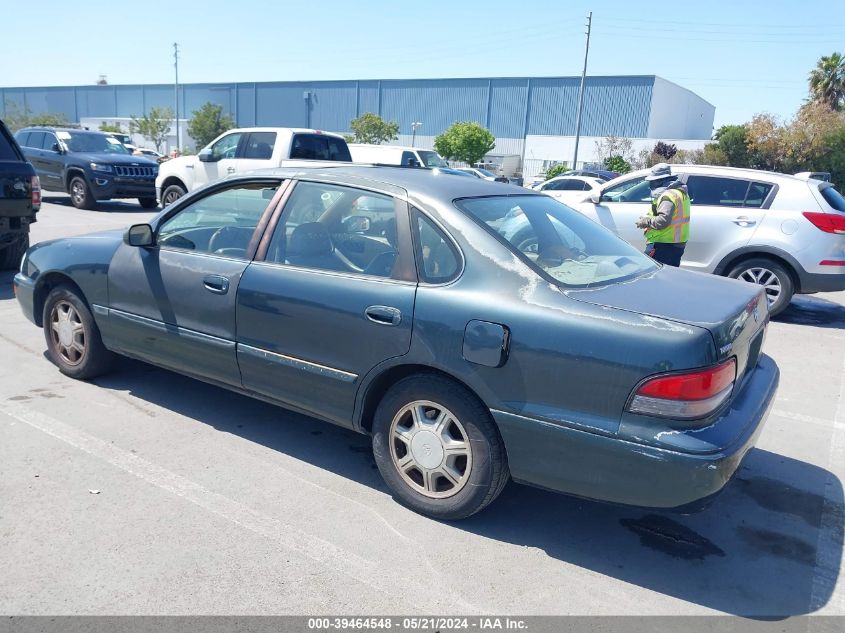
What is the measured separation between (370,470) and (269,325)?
1002 mm

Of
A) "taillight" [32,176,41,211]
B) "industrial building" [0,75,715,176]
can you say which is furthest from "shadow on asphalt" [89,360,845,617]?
"industrial building" [0,75,715,176]

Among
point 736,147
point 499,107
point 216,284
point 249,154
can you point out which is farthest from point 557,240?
point 499,107

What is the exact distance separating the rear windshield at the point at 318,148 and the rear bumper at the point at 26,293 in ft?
28.3

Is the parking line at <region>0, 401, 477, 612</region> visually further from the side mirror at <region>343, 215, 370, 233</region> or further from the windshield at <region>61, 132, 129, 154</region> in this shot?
the windshield at <region>61, 132, 129, 154</region>

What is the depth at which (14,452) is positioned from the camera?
388 centimetres

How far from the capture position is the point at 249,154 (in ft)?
45.2

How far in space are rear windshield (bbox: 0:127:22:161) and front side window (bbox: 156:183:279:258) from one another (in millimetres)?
4999

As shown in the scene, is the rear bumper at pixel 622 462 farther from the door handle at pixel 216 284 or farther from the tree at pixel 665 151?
the tree at pixel 665 151

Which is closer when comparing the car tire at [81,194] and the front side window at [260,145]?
the front side window at [260,145]

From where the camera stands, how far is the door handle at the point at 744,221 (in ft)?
27.0

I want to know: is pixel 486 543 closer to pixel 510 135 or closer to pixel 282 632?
pixel 282 632

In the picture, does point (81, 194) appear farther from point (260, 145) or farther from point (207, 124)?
point (207, 124)

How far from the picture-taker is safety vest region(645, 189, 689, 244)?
7.23 meters

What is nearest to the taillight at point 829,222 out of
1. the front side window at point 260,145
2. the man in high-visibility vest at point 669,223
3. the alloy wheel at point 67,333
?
the man in high-visibility vest at point 669,223
